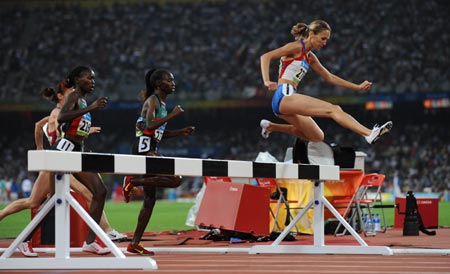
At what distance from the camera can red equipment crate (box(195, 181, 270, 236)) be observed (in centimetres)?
1080

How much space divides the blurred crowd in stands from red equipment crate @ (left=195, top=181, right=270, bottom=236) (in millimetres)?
28674

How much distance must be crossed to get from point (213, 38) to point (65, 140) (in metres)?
36.6

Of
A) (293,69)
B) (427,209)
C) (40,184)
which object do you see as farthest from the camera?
(427,209)

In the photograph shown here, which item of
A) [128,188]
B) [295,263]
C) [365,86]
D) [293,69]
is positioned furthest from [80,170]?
[365,86]

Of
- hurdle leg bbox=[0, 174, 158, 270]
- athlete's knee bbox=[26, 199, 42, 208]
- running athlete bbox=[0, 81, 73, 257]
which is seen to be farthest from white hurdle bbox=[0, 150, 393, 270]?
athlete's knee bbox=[26, 199, 42, 208]

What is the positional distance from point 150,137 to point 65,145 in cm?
93

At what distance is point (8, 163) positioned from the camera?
43.6m

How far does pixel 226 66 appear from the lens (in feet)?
140

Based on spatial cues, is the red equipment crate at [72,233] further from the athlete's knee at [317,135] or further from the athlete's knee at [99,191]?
the athlete's knee at [317,135]

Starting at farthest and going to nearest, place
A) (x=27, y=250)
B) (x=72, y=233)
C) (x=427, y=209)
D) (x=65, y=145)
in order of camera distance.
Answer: (x=427, y=209), (x=72, y=233), (x=27, y=250), (x=65, y=145)

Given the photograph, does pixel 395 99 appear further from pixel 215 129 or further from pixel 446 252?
pixel 446 252

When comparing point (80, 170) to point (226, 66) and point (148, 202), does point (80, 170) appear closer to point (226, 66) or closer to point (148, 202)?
point (148, 202)

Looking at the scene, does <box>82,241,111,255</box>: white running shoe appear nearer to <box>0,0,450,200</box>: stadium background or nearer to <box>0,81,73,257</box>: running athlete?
<box>0,81,73,257</box>: running athlete

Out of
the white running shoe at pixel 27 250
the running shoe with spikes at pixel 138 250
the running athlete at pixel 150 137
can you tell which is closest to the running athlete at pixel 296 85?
the running athlete at pixel 150 137
